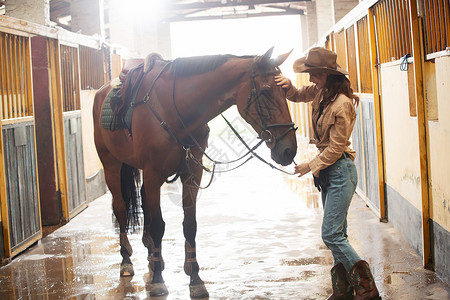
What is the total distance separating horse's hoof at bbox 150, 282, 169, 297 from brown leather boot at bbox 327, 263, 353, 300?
1.22m

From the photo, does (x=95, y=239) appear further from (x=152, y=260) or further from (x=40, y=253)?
(x=152, y=260)

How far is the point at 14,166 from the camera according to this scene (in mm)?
5934

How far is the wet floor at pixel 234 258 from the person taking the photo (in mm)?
4332

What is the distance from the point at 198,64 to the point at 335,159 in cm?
124

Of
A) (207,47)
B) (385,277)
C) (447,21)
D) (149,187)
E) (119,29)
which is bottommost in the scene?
(385,277)

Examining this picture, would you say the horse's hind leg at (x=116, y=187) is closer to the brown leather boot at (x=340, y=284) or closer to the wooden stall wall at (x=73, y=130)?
the brown leather boot at (x=340, y=284)

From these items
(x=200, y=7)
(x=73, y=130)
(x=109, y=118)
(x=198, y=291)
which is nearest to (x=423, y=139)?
(x=198, y=291)

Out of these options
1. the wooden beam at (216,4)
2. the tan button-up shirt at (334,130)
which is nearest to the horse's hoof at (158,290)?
the tan button-up shirt at (334,130)

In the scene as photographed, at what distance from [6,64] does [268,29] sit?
3986 centimetres

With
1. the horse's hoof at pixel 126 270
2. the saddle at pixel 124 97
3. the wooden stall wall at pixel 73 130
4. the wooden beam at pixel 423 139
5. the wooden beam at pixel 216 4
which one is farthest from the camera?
the wooden beam at pixel 216 4

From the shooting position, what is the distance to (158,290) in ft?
14.2

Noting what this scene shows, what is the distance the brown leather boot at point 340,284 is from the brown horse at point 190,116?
76 centimetres

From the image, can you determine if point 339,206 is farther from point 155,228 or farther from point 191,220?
point 155,228

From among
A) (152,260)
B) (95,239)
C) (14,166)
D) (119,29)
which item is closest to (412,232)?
(152,260)
